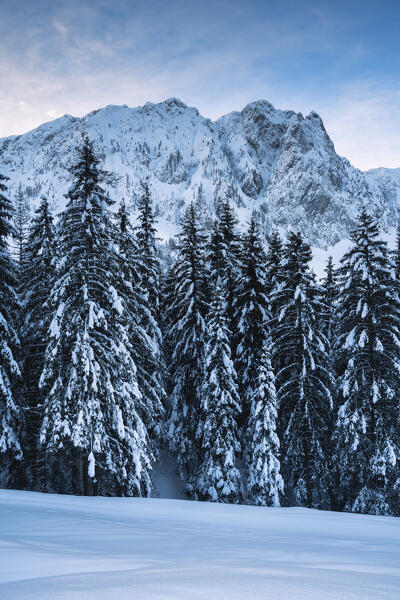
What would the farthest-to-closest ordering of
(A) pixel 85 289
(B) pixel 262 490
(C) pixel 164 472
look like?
(C) pixel 164 472
(B) pixel 262 490
(A) pixel 85 289

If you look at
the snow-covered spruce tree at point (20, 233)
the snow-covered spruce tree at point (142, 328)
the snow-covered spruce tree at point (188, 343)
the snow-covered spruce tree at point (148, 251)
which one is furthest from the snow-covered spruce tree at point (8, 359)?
the snow-covered spruce tree at point (188, 343)

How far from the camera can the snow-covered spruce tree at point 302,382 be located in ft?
62.7

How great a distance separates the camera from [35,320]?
752 inches

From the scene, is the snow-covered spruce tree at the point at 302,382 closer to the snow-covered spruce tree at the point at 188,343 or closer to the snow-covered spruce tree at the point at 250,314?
the snow-covered spruce tree at the point at 250,314

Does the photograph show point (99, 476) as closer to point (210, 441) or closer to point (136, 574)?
point (210, 441)

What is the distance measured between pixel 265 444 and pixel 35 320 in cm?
1282

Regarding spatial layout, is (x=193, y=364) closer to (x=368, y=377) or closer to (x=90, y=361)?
(x=368, y=377)

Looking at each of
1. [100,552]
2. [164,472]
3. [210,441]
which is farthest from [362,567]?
[164,472]

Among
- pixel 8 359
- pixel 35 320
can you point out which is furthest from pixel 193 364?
pixel 8 359

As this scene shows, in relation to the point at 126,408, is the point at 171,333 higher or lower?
higher

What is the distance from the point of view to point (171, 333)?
25.0m

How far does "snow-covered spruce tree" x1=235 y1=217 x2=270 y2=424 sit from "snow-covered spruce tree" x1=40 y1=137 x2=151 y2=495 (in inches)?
347

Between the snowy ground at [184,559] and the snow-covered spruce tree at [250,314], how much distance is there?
53.8ft

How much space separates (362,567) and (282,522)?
4520 mm
